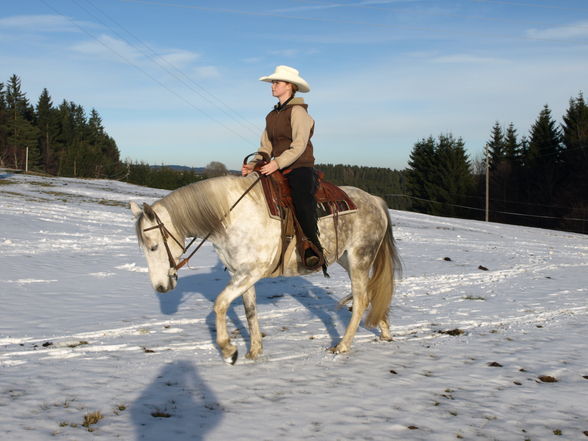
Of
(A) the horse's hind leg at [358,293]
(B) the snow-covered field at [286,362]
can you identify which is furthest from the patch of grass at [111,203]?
(A) the horse's hind leg at [358,293]

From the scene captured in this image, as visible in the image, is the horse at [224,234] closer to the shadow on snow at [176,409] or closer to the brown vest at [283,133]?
the brown vest at [283,133]

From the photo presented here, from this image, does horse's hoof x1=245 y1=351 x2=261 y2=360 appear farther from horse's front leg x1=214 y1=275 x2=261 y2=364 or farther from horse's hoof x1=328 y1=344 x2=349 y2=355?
horse's hoof x1=328 y1=344 x2=349 y2=355

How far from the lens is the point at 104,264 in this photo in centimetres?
1486

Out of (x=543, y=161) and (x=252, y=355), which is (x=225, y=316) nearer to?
(x=252, y=355)

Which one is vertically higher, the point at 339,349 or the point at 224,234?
the point at 224,234

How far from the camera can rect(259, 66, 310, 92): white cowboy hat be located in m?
6.57

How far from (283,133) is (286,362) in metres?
3.03

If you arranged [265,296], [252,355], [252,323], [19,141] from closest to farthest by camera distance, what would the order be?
[252,355]
[252,323]
[265,296]
[19,141]

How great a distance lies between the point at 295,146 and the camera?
646 centimetres

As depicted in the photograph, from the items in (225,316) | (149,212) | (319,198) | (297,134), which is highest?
(297,134)

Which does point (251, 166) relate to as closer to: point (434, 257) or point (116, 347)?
point (116, 347)

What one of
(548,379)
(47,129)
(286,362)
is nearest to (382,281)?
(286,362)

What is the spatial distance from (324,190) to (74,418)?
415cm

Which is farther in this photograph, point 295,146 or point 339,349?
point 339,349
